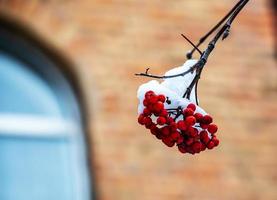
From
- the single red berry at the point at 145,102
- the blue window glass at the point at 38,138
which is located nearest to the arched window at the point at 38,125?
the blue window glass at the point at 38,138

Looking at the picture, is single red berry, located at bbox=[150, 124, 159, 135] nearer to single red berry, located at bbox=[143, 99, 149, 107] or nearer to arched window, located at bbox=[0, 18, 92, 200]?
single red berry, located at bbox=[143, 99, 149, 107]

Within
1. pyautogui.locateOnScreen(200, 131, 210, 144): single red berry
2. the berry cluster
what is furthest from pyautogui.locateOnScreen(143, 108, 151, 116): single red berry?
pyautogui.locateOnScreen(200, 131, 210, 144): single red berry

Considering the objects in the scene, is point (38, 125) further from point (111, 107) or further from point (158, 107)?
point (158, 107)

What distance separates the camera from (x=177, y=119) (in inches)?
52.9

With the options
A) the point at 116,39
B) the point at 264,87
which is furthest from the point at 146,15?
the point at 264,87

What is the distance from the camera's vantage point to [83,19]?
10.9 feet

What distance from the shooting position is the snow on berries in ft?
4.31

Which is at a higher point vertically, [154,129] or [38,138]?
[38,138]

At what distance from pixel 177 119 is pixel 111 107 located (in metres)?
1.85

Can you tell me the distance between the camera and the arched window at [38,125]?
3031mm

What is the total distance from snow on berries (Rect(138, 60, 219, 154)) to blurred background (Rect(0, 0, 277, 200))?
171cm

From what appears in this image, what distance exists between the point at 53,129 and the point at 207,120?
6.24 feet

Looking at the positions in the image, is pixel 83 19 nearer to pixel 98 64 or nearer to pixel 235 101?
pixel 98 64

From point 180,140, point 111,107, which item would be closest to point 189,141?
point 180,140
